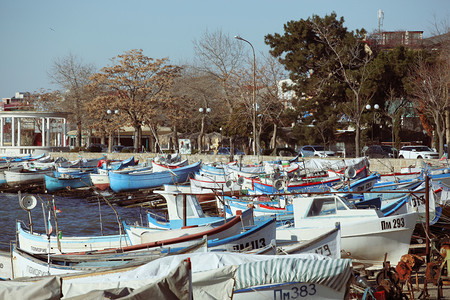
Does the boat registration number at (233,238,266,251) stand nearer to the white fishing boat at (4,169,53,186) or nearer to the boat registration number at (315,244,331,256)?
the boat registration number at (315,244,331,256)

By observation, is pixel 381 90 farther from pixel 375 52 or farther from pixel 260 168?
pixel 260 168

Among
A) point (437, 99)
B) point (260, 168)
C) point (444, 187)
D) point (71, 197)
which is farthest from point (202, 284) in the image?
point (437, 99)

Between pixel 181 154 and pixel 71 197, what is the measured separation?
41.8ft

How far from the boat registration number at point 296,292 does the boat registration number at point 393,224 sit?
6682 millimetres

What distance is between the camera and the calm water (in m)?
26.0

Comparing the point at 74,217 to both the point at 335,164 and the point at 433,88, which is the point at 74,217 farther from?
the point at 433,88

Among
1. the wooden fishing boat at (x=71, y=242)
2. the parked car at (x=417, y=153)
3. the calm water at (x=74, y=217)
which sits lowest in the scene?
the calm water at (x=74, y=217)

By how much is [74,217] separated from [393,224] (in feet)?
65.4

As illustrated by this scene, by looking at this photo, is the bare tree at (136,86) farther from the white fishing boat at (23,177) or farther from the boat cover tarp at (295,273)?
the boat cover tarp at (295,273)

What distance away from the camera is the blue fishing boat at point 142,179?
3912cm

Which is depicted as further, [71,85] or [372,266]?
[71,85]

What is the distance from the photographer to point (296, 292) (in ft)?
29.1

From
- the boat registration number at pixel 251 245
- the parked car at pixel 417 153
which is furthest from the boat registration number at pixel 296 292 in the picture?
the parked car at pixel 417 153

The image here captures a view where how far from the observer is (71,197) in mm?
38531
